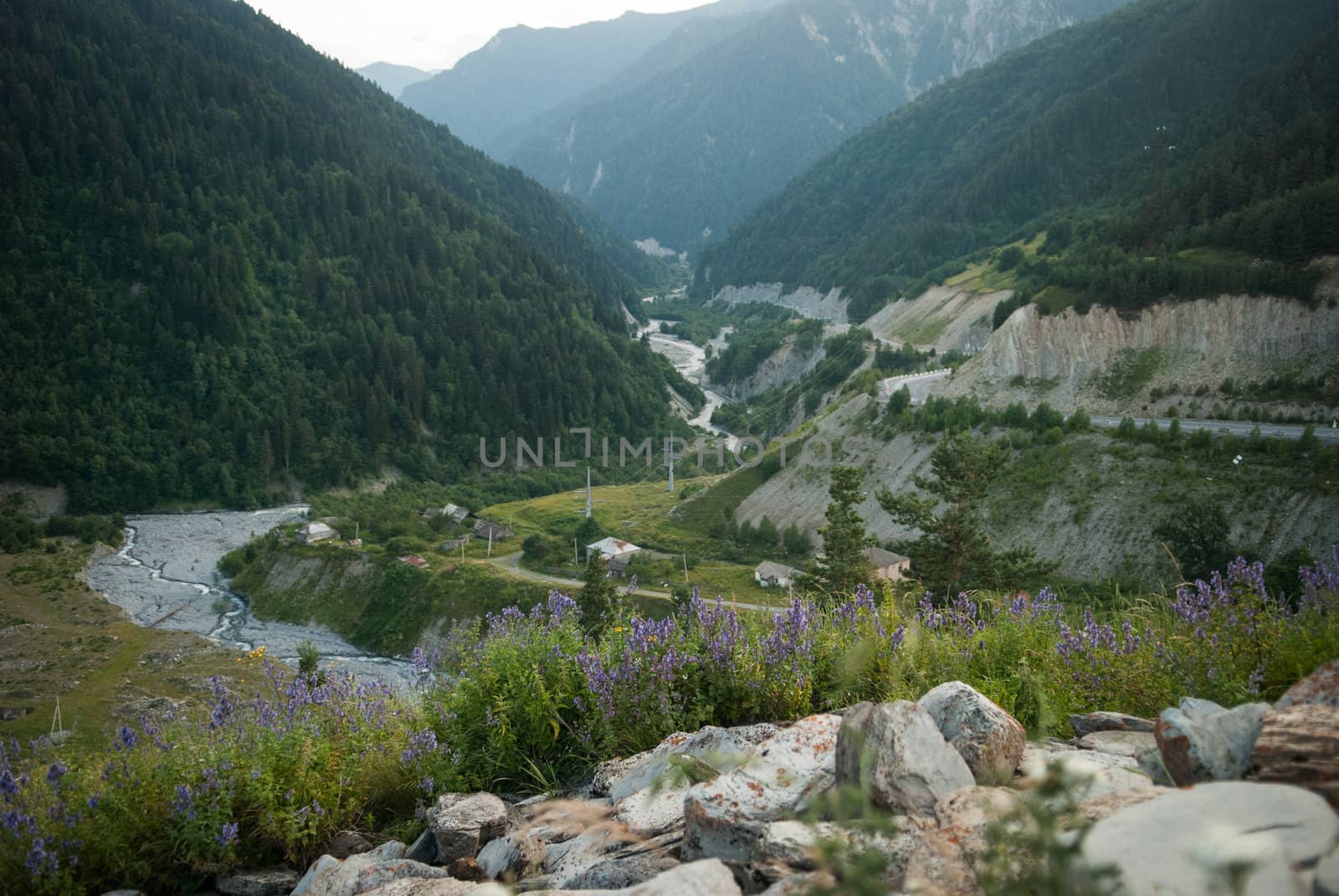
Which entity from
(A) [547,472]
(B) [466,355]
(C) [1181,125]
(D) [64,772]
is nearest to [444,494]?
(A) [547,472]

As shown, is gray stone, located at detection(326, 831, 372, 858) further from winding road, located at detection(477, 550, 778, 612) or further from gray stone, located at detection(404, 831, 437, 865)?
winding road, located at detection(477, 550, 778, 612)

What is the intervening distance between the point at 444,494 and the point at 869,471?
193 ft

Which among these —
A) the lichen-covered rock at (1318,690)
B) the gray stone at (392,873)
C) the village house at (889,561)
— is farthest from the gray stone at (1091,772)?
the village house at (889,561)

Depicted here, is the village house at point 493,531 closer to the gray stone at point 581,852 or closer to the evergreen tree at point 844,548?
the evergreen tree at point 844,548

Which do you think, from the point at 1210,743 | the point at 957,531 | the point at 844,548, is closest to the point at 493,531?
the point at 844,548

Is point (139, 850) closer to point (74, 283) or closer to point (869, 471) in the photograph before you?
point (869, 471)

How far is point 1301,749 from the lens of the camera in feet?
12.6

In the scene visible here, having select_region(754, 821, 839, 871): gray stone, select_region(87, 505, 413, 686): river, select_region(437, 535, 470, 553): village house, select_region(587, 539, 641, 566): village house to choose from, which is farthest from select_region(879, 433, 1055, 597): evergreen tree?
select_region(437, 535, 470, 553): village house

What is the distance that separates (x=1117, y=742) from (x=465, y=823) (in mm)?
4874

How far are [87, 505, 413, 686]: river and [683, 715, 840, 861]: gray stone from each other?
150 ft

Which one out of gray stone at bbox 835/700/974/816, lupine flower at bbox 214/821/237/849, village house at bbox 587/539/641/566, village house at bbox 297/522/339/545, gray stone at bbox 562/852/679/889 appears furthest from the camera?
village house at bbox 297/522/339/545

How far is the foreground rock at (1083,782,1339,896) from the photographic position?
2.75 metres

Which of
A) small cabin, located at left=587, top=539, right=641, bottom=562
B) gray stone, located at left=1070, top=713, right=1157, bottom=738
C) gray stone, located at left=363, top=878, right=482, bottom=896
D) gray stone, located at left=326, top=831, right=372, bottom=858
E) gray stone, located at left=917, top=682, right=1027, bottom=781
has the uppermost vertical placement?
gray stone, located at left=917, top=682, right=1027, bottom=781

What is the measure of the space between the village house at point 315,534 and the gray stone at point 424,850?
78.9m
